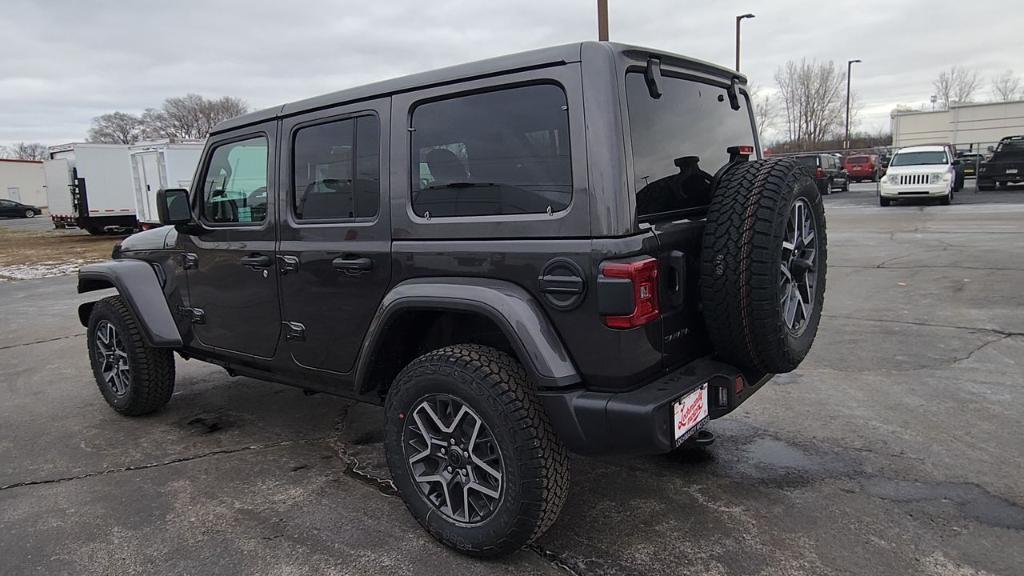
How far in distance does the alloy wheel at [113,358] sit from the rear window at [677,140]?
370 centimetres

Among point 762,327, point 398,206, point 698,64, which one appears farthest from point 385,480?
point 698,64

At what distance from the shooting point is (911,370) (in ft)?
16.1

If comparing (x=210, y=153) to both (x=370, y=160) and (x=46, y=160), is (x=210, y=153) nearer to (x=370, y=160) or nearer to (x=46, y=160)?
(x=370, y=160)

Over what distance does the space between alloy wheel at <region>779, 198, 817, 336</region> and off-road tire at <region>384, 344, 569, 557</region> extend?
3.68 feet

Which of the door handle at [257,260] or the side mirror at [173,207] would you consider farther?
the side mirror at [173,207]

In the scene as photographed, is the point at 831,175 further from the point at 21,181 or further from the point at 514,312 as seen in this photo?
the point at 21,181

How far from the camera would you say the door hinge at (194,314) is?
404 centimetres

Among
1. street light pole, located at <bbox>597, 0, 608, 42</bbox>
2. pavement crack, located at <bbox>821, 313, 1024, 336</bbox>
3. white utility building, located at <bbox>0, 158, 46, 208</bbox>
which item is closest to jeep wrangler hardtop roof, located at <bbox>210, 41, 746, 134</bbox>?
pavement crack, located at <bbox>821, 313, 1024, 336</bbox>

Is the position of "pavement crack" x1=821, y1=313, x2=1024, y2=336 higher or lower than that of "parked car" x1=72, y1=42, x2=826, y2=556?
lower

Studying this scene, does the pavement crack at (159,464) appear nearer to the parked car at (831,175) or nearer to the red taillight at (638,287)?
the red taillight at (638,287)

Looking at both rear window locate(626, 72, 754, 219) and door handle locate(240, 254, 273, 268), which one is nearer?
rear window locate(626, 72, 754, 219)

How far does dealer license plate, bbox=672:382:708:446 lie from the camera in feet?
8.16

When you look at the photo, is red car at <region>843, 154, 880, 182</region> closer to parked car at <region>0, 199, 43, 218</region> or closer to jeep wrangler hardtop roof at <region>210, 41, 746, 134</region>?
jeep wrangler hardtop roof at <region>210, 41, 746, 134</region>

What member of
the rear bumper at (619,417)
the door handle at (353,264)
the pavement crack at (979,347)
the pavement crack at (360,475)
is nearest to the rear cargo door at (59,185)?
the pavement crack at (360,475)
